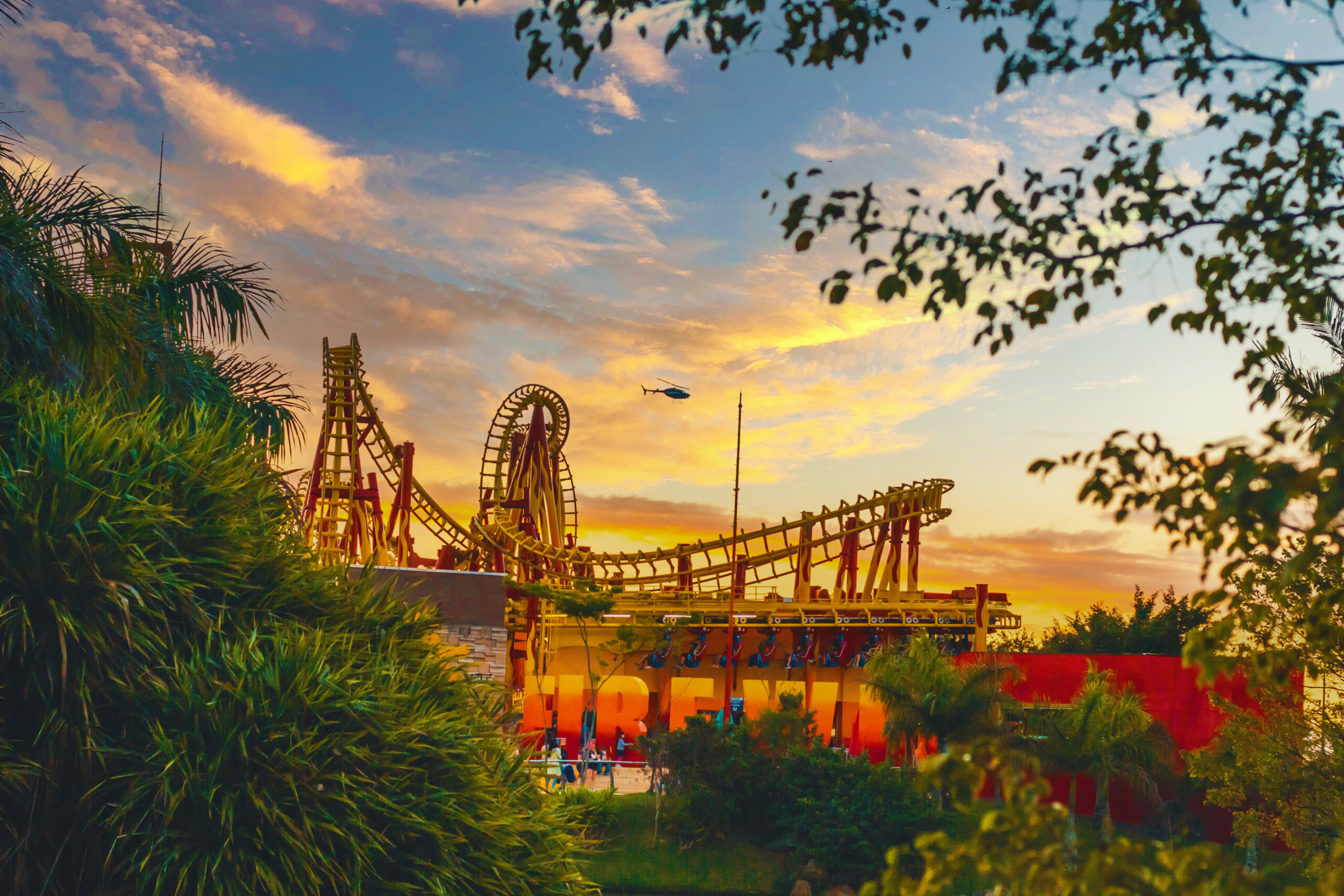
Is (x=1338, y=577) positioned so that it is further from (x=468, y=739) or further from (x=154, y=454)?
(x=154, y=454)

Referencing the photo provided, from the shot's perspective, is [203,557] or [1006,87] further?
[203,557]

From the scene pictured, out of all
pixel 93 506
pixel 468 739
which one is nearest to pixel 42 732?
pixel 93 506

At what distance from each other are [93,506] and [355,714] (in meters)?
2.66

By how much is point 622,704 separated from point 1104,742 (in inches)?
636

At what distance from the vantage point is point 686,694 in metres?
33.7

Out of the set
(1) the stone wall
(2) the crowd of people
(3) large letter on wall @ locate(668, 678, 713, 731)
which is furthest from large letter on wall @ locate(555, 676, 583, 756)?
(1) the stone wall

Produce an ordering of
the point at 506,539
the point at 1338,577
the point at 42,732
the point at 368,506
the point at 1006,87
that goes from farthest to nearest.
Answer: the point at 506,539
the point at 368,506
the point at 1338,577
the point at 42,732
the point at 1006,87

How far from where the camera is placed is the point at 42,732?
8172 mm

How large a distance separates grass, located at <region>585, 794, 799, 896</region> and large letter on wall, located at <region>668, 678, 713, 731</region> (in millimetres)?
12577

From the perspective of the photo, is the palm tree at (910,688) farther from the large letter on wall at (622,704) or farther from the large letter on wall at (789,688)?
the large letter on wall at (622,704)

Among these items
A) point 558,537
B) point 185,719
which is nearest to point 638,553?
point 558,537

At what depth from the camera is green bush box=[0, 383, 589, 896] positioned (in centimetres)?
812

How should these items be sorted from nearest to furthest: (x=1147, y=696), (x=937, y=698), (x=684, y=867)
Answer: (x=684, y=867) < (x=937, y=698) < (x=1147, y=696)

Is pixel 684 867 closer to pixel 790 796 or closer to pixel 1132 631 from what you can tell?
pixel 790 796
